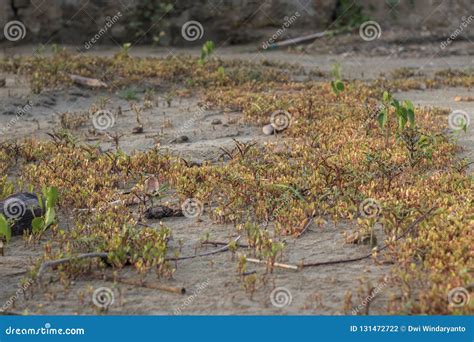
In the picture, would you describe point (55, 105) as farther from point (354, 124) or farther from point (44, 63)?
point (354, 124)

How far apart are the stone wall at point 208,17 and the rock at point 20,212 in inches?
404

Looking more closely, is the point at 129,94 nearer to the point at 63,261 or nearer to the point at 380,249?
the point at 63,261

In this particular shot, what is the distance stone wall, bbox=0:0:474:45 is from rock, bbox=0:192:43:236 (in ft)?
33.7

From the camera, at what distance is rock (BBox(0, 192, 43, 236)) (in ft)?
19.0

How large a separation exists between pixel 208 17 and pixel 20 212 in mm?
10802

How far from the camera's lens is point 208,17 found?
16.0m

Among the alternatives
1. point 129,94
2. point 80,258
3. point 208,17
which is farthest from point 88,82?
point 80,258

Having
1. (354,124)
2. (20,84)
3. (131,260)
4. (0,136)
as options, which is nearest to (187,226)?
(131,260)

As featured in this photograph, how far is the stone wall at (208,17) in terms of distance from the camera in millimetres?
15578

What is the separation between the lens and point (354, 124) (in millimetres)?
8719

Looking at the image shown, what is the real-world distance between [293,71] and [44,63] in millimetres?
4034

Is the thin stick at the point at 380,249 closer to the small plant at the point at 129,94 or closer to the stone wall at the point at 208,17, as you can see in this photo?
the small plant at the point at 129,94

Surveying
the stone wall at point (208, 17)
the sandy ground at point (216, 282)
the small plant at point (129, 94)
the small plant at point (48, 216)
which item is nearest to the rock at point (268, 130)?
the sandy ground at point (216, 282)

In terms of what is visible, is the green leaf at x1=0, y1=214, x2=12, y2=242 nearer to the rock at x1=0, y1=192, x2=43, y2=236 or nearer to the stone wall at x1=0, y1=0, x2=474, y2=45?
the rock at x1=0, y1=192, x2=43, y2=236
